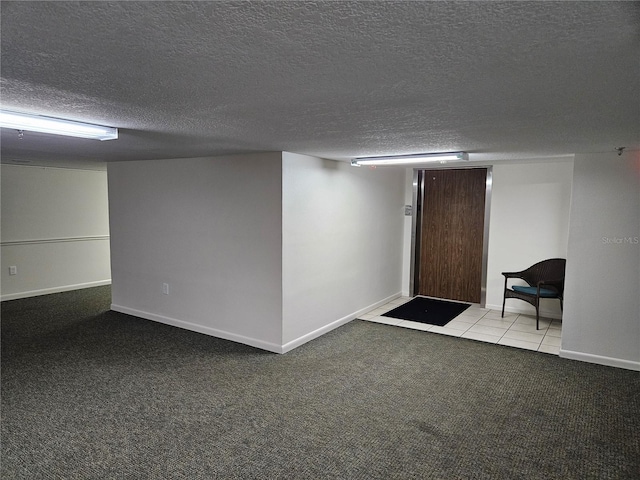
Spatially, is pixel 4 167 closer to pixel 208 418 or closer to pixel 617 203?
pixel 208 418

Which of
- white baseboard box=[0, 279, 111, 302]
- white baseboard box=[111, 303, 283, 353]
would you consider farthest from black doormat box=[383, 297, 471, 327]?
white baseboard box=[0, 279, 111, 302]

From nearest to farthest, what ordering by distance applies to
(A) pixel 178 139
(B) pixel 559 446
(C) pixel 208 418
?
(B) pixel 559 446, (C) pixel 208 418, (A) pixel 178 139

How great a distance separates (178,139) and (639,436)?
3874mm

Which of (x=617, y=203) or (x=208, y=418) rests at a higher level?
(x=617, y=203)

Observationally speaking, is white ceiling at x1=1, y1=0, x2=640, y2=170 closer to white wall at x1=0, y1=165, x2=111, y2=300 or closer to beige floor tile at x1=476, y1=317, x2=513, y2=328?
beige floor tile at x1=476, y1=317, x2=513, y2=328

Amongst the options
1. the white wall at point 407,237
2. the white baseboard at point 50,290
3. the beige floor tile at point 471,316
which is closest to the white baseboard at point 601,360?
the beige floor tile at point 471,316

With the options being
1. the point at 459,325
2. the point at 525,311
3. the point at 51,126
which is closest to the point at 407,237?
the point at 459,325

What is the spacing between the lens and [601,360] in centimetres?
409

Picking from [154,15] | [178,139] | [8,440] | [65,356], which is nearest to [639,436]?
[154,15]

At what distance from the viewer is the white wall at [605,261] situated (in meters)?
3.87

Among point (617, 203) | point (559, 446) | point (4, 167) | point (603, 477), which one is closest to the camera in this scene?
point (603, 477)

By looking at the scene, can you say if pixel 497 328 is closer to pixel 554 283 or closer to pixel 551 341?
pixel 551 341

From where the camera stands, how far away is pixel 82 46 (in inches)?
52.1

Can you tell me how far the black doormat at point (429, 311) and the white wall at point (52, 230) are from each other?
5158mm
